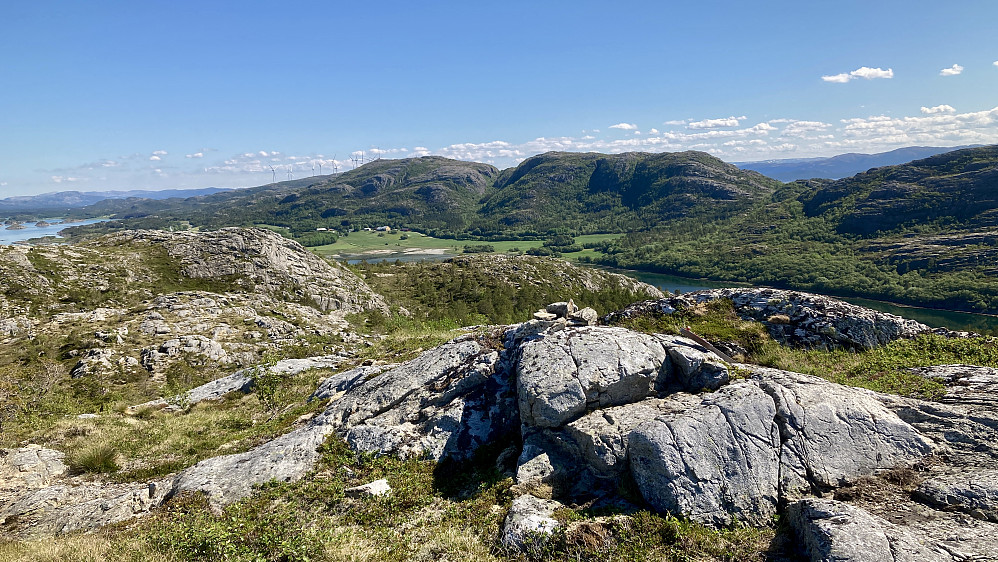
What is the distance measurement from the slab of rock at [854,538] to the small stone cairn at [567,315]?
12.2m

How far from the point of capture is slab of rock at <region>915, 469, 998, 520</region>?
10.4 metres

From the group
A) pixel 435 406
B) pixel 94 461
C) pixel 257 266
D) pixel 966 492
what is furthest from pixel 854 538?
pixel 257 266

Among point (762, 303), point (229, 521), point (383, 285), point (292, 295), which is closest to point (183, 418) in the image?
point (229, 521)

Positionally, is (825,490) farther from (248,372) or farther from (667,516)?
(248,372)

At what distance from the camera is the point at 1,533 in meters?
13.7

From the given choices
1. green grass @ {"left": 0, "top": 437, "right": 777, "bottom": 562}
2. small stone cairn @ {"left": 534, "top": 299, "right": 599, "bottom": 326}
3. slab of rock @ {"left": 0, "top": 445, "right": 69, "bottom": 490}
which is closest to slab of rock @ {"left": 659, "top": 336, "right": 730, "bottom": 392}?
small stone cairn @ {"left": 534, "top": 299, "right": 599, "bottom": 326}

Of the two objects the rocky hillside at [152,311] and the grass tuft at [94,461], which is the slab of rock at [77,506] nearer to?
the grass tuft at [94,461]

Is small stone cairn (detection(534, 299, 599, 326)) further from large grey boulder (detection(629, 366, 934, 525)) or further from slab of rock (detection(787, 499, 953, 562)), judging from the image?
slab of rock (detection(787, 499, 953, 562))

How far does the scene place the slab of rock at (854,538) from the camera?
9281 mm

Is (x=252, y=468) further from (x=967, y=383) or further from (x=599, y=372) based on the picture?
(x=967, y=383)

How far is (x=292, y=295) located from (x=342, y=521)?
2752 inches

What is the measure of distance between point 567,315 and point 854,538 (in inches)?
588

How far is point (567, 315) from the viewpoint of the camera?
23.2 m

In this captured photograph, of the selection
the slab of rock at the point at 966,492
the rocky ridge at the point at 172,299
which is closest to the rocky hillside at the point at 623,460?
the slab of rock at the point at 966,492
